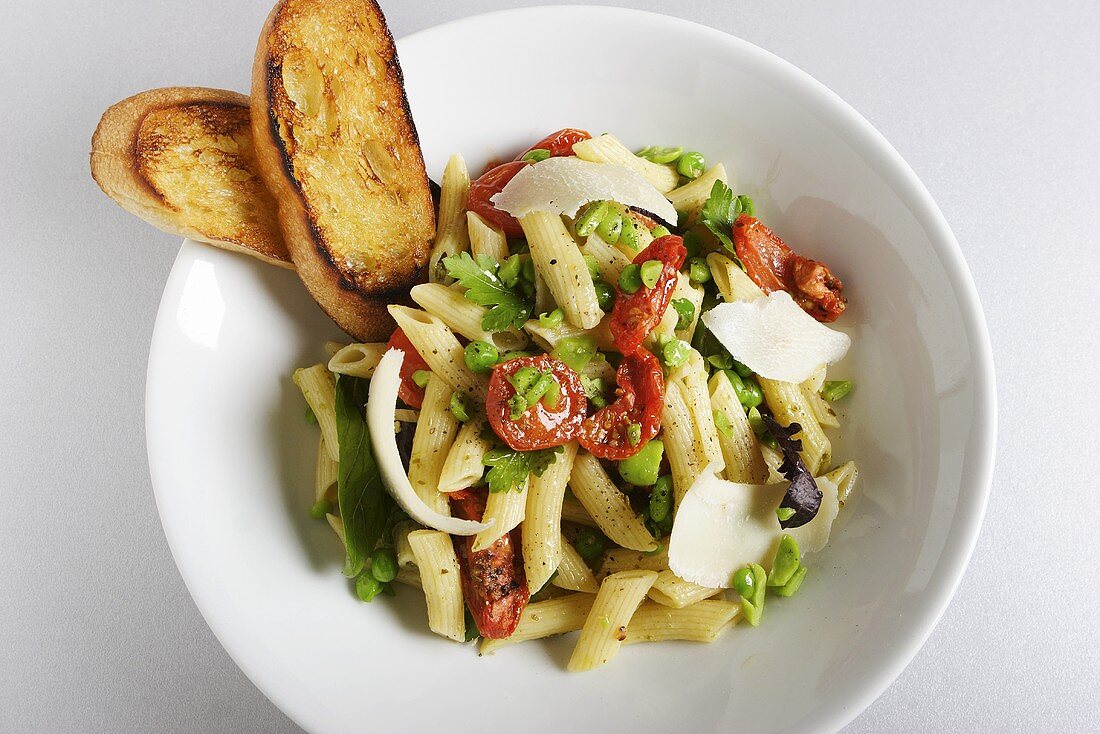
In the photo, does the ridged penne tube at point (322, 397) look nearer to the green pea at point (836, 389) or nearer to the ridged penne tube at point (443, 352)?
the ridged penne tube at point (443, 352)

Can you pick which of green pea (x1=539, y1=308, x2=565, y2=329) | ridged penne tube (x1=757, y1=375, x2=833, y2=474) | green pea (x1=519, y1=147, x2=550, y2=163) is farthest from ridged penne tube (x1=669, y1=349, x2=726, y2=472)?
green pea (x1=519, y1=147, x2=550, y2=163)

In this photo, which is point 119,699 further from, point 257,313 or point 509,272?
point 509,272

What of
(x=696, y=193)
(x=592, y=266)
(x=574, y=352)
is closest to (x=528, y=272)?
(x=592, y=266)

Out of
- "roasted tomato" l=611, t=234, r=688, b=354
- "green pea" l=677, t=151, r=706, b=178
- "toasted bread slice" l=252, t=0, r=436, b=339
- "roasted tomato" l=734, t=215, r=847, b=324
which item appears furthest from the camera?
"green pea" l=677, t=151, r=706, b=178

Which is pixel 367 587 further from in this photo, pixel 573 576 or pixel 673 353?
pixel 673 353

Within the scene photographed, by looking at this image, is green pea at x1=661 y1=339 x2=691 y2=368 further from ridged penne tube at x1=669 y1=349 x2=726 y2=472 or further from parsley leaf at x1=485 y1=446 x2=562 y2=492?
parsley leaf at x1=485 y1=446 x2=562 y2=492

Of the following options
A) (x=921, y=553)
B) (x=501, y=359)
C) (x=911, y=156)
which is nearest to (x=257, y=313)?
(x=501, y=359)
